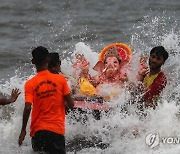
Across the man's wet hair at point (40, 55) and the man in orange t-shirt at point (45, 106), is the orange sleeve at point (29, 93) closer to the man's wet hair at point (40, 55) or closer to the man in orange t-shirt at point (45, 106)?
the man in orange t-shirt at point (45, 106)

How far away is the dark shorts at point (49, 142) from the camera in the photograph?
681 centimetres

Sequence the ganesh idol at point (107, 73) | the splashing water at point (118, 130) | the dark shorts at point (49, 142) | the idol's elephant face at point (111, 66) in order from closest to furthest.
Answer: the dark shorts at point (49, 142) → the splashing water at point (118, 130) → the ganesh idol at point (107, 73) → the idol's elephant face at point (111, 66)

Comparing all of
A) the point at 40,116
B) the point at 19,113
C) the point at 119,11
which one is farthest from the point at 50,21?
the point at 40,116

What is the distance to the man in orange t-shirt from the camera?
6836 mm

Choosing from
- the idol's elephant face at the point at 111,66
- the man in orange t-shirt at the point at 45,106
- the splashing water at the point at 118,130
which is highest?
the idol's elephant face at the point at 111,66

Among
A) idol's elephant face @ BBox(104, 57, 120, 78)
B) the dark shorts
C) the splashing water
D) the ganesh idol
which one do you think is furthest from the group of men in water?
idol's elephant face @ BBox(104, 57, 120, 78)

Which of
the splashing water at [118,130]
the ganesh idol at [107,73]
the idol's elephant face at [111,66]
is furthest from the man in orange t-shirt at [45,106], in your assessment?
the idol's elephant face at [111,66]

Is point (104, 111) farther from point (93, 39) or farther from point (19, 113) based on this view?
point (93, 39)

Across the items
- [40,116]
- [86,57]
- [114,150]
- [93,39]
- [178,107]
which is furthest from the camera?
[93,39]

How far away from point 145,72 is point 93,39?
809 cm

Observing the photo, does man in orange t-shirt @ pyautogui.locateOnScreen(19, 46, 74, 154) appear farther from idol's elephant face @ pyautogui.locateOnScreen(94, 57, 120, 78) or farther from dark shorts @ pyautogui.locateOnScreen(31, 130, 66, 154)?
idol's elephant face @ pyautogui.locateOnScreen(94, 57, 120, 78)

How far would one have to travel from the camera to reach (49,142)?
683 cm

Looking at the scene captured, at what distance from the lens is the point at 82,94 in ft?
31.4

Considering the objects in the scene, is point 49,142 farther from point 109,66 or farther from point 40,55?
point 109,66
